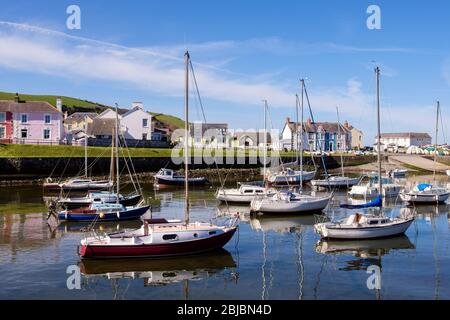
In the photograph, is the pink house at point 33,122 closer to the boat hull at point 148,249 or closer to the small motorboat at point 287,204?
the small motorboat at point 287,204

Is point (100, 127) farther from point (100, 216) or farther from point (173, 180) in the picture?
point (100, 216)

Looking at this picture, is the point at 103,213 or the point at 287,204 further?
the point at 287,204

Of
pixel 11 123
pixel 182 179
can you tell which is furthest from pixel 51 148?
pixel 182 179

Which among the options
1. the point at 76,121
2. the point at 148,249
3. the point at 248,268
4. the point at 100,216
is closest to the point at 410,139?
the point at 76,121

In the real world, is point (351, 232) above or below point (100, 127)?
below

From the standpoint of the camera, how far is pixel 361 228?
→ 27.7 m

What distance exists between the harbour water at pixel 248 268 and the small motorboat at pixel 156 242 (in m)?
0.42

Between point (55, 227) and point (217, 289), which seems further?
point (55, 227)

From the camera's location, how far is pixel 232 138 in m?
116

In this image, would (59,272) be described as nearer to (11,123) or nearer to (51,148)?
(51,148)

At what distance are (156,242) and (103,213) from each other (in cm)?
1146

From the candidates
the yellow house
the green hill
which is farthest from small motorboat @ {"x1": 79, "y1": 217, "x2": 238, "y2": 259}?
the green hill

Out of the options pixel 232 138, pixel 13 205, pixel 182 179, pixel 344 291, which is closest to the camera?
pixel 344 291
